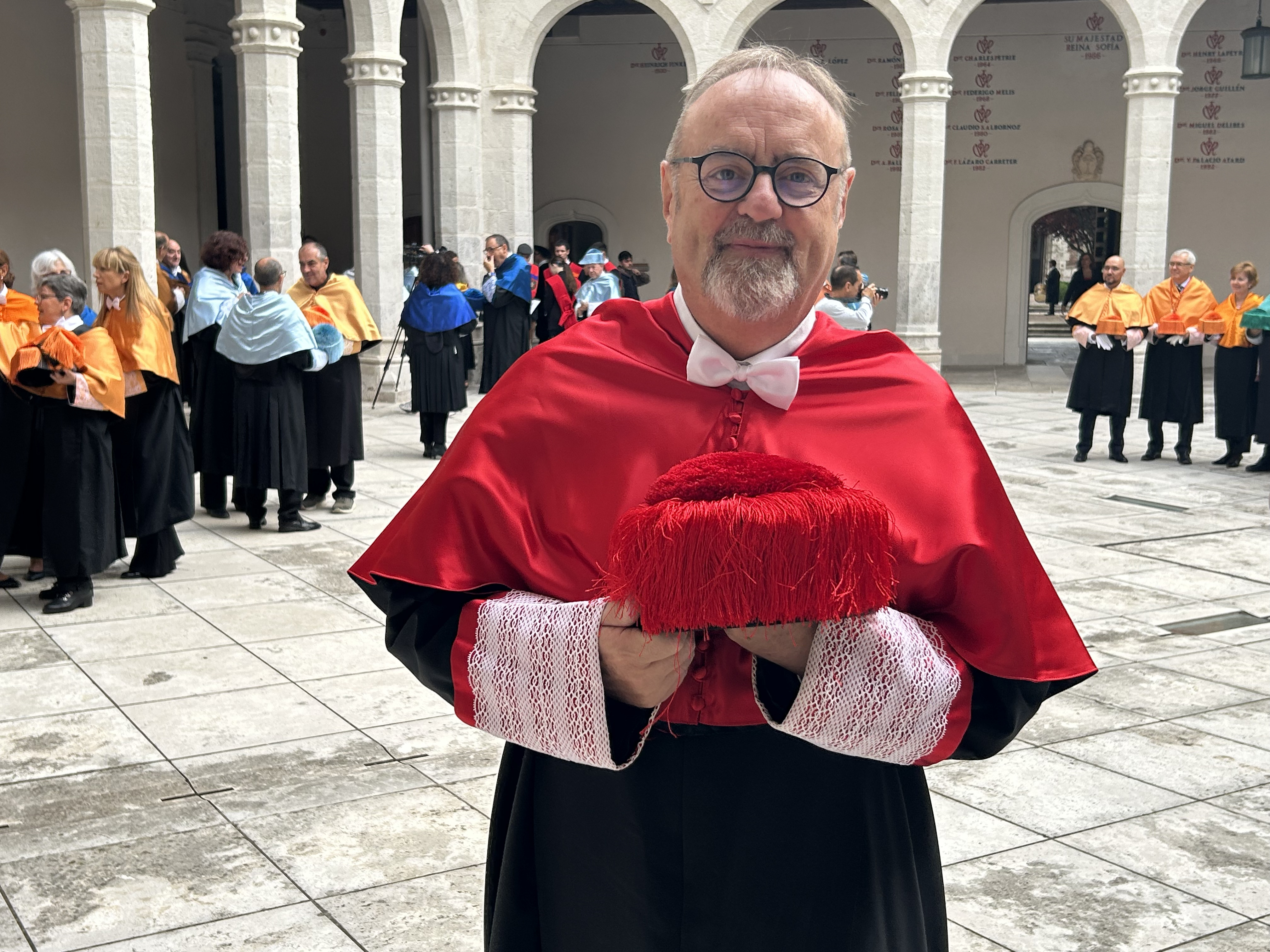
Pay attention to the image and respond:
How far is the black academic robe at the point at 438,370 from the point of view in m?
11.0

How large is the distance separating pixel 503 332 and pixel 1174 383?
22.5ft

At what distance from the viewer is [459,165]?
16.2m

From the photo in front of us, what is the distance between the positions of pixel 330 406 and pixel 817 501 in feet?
25.3

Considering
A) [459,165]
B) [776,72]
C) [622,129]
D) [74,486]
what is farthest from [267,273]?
[622,129]

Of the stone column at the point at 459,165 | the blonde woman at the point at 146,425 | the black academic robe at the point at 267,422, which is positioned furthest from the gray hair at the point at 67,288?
the stone column at the point at 459,165

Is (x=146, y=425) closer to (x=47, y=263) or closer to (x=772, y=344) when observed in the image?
(x=47, y=263)

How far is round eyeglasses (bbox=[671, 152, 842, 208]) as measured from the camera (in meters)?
1.70

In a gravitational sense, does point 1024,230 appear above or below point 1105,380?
above

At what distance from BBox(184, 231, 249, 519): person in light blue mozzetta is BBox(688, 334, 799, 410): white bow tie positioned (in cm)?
715

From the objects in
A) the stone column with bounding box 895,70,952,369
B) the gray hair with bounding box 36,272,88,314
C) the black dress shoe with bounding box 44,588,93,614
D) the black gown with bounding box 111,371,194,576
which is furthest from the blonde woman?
the stone column with bounding box 895,70,952,369

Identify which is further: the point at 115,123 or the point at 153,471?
the point at 115,123

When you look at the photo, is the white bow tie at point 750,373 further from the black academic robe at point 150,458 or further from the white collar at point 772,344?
the black academic robe at point 150,458

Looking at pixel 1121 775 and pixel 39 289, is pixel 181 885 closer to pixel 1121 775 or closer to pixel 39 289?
pixel 1121 775

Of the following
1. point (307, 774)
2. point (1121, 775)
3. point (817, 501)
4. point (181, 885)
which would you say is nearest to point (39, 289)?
point (307, 774)
